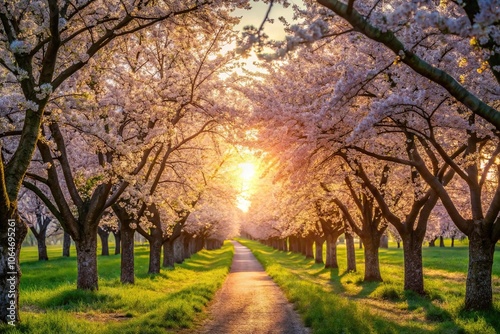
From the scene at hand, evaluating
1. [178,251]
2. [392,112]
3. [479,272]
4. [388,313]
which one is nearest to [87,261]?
[388,313]

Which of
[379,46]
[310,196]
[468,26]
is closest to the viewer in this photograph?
[468,26]

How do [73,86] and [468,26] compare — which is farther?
[73,86]

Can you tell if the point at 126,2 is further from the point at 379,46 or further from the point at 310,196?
the point at 310,196

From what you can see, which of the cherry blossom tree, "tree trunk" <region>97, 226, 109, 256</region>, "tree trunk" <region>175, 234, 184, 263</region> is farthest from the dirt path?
"tree trunk" <region>97, 226, 109, 256</region>

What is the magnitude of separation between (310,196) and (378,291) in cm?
828

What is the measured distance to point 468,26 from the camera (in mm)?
5328

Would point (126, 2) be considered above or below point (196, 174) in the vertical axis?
above

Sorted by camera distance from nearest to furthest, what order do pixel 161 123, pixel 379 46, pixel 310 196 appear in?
pixel 379 46, pixel 161 123, pixel 310 196

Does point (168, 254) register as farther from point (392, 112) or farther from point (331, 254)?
point (392, 112)

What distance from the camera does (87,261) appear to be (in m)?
16.3

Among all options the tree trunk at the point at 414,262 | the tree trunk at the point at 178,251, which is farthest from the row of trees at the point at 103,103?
the tree trunk at the point at 178,251

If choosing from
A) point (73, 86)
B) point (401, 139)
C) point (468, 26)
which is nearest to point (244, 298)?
point (401, 139)

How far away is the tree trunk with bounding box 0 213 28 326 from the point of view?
9391mm

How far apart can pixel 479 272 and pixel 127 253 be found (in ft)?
50.8
